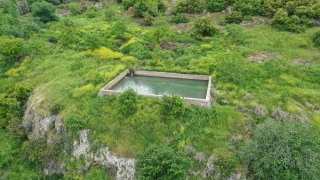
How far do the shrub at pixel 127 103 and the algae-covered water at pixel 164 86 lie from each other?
3792mm

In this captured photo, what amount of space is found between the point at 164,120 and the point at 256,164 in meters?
8.19

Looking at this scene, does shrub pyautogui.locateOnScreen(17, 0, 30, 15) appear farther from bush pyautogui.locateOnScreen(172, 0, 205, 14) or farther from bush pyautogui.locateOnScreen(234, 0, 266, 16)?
bush pyautogui.locateOnScreen(234, 0, 266, 16)

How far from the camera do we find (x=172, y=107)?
72.3 feet

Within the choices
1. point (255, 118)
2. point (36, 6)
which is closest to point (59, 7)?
point (36, 6)

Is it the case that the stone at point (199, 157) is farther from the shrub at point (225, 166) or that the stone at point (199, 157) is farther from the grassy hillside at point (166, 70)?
the shrub at point (225, 166)

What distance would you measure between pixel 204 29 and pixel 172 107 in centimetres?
1952

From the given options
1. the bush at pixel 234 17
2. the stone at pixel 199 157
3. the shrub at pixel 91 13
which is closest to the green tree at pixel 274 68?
the stone at pixel 199 157

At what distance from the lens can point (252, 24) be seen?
130ft

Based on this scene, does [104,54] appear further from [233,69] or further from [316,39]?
[316,39]

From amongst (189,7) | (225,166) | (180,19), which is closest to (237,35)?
(180,19)

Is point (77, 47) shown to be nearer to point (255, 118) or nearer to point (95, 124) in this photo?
point (95, 124)

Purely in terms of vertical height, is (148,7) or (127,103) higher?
(148,7)

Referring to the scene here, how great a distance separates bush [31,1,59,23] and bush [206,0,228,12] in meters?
28.2

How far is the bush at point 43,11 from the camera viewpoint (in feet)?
151
